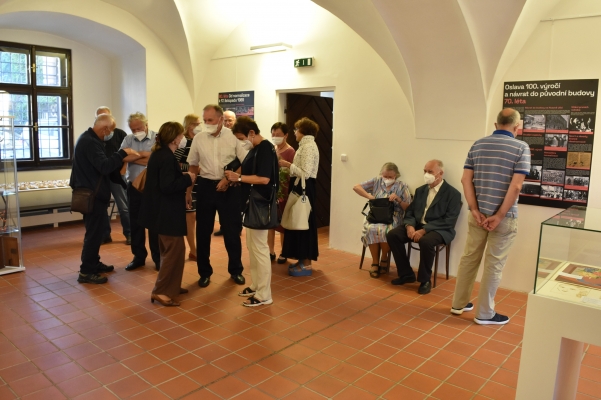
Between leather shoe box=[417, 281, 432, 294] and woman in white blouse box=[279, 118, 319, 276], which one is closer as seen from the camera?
leather shoe box=[417, 281, 432, 294]

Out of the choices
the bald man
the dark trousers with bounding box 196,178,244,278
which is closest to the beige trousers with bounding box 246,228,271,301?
the dark trousers with bounding box 196,178,244,278

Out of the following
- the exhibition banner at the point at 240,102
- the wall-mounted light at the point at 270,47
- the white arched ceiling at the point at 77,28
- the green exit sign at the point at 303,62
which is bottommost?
the exhibition banner at the point at 240,102

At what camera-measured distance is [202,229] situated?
16.3ft

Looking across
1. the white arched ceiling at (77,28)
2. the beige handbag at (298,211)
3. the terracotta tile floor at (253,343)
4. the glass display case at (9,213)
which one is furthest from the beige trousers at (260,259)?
the white arched ceiling at (77,28)

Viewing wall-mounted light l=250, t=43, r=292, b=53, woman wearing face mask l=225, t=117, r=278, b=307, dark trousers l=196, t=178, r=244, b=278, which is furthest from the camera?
wall-mounted light l=250, t=43, r=292, b=53

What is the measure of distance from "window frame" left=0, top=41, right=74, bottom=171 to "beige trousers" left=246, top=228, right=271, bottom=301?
5.72m

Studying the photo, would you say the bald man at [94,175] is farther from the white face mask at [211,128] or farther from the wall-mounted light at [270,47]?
the wall-mounted light at [270,47]

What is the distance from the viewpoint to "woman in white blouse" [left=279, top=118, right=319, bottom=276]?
5371mm

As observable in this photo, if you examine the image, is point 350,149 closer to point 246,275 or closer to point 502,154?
point 246,275

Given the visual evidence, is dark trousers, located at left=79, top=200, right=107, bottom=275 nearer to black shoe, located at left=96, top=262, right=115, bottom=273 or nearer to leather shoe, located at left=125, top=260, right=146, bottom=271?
black shoe, located at left=96, top=262, right=115, bottom=273

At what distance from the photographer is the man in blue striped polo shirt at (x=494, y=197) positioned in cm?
397

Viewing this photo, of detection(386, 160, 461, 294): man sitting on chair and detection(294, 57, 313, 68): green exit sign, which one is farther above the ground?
detection(294, 57, 313, 68): green exit sign

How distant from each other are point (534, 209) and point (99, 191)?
15.0ft

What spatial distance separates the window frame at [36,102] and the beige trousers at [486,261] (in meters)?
7.24
